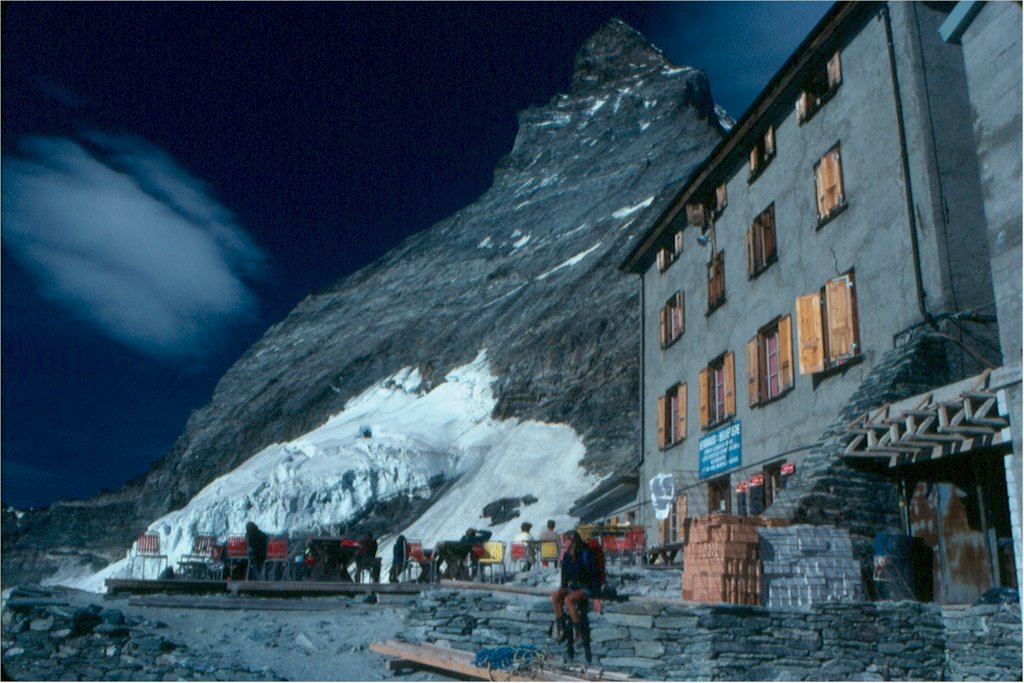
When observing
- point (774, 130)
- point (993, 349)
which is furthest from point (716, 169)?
point (993, 349)

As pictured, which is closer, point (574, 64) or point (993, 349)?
point (993, 349)

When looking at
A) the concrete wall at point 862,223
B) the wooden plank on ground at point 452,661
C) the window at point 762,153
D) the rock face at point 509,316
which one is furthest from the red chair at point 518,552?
the rock face at point 509,316

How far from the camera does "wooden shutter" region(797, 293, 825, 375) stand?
1661 cm

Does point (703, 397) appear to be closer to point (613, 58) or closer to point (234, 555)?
point (234, 555)

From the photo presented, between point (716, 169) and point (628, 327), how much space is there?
2700 centimetres

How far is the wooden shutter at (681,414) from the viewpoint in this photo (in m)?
23.5

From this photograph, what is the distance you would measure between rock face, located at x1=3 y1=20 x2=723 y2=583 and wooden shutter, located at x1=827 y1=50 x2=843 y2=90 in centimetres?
2272

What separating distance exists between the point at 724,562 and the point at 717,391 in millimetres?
11124

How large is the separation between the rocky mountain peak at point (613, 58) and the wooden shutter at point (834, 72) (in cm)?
11905

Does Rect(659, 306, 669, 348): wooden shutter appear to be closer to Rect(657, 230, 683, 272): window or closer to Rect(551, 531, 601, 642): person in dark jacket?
Rect(657, 230, 683, 272): window

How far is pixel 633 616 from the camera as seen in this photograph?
1090 cm

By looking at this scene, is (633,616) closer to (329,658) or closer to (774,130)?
(329,658)

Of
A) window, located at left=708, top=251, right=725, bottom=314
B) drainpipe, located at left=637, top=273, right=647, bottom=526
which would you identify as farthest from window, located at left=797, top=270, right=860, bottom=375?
drainpipe, located at left=637, top=273, right=647, bottom=526

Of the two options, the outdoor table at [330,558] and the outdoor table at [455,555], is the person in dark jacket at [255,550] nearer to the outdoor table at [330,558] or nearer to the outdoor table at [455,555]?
the outdoor table at [330,558]
